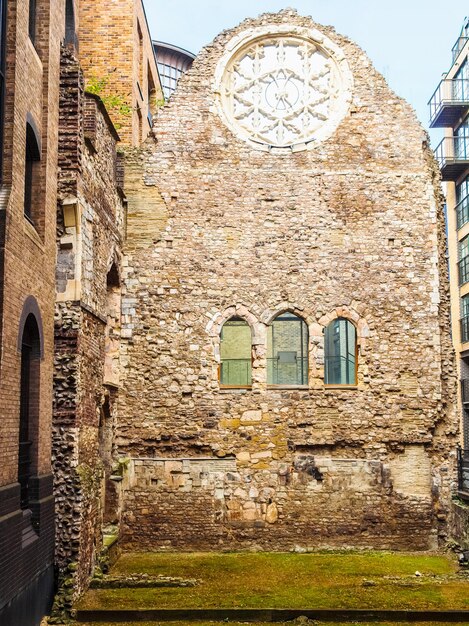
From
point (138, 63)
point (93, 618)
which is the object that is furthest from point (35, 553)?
point (138, 63)

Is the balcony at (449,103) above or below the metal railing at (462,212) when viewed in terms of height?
above

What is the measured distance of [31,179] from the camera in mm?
10602

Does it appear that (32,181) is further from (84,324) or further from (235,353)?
(235,353)

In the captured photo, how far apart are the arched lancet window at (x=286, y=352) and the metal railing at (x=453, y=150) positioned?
802 cm

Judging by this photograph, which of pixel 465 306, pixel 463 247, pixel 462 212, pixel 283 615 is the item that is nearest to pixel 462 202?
pixel 462 212

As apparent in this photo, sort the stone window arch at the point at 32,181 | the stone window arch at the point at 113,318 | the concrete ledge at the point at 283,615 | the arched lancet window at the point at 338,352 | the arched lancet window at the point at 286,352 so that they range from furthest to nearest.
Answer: the arched lancet window at the point at 338,352
the arched lancet window at the point at 286,352
the stone window arch at the point at 113,318
the concrete ledge at the point at 283,615
the stone window arch at the point at 32,181

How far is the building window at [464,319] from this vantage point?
29700 mm

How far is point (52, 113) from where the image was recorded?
11172 mm

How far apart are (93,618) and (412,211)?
972cm

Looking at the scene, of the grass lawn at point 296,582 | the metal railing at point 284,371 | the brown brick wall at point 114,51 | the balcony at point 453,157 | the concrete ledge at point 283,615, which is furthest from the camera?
the balcony at point 453,157

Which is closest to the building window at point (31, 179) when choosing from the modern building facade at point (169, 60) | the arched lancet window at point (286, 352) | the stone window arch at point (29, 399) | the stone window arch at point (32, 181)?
the stone window arch at point (32, 181)

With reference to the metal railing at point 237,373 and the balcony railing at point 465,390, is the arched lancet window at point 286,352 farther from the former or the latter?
the balcony railing at point 465,390

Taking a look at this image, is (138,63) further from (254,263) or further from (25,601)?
(25,601)

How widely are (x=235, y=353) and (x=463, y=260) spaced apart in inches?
400
